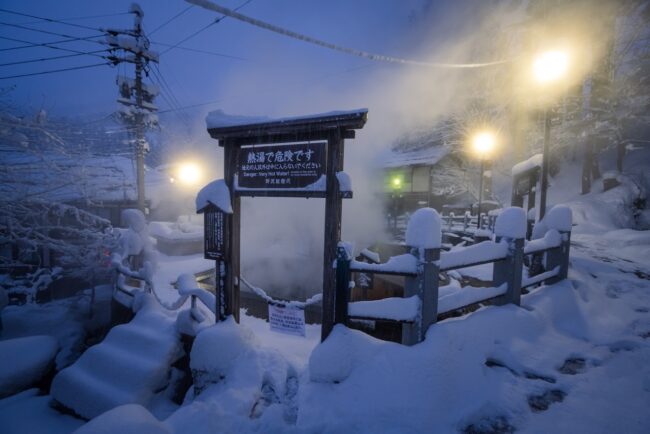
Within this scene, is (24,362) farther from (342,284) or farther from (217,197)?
(342,284)

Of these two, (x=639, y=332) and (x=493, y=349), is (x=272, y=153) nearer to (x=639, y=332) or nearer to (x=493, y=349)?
(x=493, y=349)

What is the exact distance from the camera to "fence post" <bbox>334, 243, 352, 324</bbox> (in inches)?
152

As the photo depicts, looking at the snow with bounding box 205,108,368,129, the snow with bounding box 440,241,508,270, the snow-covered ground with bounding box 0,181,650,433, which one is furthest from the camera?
the snow with bounding box 205,108,368,129

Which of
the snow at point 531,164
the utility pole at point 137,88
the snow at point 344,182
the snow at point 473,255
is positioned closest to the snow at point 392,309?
the snow at point 473,255

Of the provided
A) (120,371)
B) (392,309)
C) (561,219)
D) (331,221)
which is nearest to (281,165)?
(331,221)

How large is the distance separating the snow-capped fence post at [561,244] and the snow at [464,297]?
2.42 metres

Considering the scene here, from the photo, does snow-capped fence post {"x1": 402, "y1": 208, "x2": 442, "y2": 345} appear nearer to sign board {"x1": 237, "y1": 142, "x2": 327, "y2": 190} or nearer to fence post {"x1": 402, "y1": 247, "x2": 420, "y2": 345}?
fence post {"x1": 402, "y1": 247, "x2": 420, "y2": 345}

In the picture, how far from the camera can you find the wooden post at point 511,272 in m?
4.45

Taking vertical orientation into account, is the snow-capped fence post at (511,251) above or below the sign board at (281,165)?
below

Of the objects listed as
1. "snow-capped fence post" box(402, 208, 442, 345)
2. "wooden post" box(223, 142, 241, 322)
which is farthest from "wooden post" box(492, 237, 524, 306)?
"wooden post" box(223, 142, 241, 322)

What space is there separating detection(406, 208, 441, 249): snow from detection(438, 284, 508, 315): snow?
0.94 metres

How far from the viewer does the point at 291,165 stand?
14.5ft

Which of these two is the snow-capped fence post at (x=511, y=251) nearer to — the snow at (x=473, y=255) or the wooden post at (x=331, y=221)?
the snow at (x=473, y=255)

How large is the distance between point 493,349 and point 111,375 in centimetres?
653
